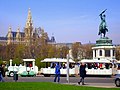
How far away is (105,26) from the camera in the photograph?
7644cm

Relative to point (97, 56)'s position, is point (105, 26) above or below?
above

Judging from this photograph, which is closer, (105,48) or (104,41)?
(105,48)

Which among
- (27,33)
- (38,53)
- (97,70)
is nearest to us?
(97,70)

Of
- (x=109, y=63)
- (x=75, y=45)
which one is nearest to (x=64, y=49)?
(x=75, y=45)

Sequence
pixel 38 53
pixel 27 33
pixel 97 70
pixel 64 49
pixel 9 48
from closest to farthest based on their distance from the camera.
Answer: pixel 97 70 → pixel 38 53 → pixel 9 48 → pixel 64 49 → pixel 27 33

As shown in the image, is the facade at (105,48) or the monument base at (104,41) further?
the monument base at (104,41)

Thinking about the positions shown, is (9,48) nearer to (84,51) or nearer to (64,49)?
(64,49)

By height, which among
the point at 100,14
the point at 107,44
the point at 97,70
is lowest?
the point at 97,70

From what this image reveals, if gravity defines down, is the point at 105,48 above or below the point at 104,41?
below

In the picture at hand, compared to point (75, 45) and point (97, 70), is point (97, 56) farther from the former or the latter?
point (75, 45)

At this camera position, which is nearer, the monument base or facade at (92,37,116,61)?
facade at (92,37,116,61)

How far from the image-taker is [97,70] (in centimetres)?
5106

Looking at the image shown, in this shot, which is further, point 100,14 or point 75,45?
point 75,45

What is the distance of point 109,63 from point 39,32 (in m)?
57.6
